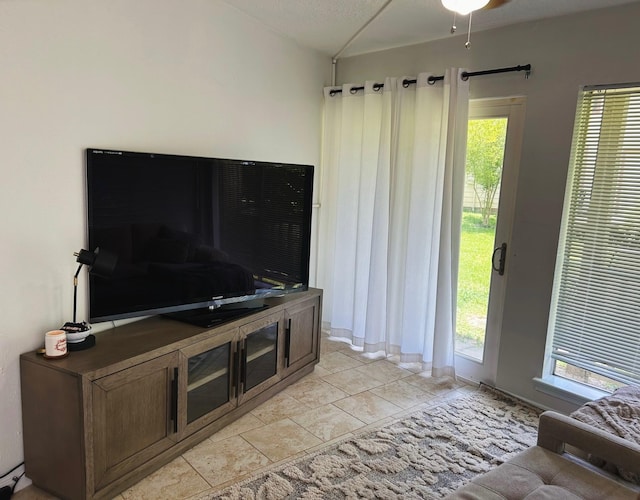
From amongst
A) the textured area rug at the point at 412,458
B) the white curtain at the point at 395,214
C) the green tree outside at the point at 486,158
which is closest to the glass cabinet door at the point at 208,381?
the textured area rug at the point at 412,458

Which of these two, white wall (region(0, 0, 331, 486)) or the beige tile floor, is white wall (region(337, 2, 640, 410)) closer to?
the beige tile floor

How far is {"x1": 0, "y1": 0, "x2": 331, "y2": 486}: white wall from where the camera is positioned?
1.97 meters

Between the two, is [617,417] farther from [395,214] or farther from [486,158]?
[395,214]

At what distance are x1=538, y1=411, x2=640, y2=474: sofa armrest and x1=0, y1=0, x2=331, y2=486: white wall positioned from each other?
2228 mm

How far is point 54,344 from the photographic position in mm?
1937

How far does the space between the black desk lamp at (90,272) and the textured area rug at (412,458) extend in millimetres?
932

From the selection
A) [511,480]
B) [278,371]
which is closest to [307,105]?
[278,371]

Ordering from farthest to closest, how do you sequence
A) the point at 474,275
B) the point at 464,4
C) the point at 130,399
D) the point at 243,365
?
the point at 474,275 < the point at 243,365 < the point at 130,399 < the point at 464,4

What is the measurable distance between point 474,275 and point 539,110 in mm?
1221

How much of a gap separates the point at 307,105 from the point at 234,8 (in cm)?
105

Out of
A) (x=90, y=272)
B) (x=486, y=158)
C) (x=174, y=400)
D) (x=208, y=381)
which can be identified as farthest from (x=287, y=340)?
(x=486, y=158)

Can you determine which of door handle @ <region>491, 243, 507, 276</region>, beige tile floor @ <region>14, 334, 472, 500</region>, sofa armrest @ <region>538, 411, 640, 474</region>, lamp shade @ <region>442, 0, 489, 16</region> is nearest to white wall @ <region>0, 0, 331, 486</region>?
beige tile floor @ <region>14, 334, 472, 500</region>

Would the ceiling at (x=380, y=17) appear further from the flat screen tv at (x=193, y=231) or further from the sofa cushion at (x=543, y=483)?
the sofa cushion at (x=543, y=483)

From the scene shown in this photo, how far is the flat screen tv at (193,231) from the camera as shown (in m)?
2.20
